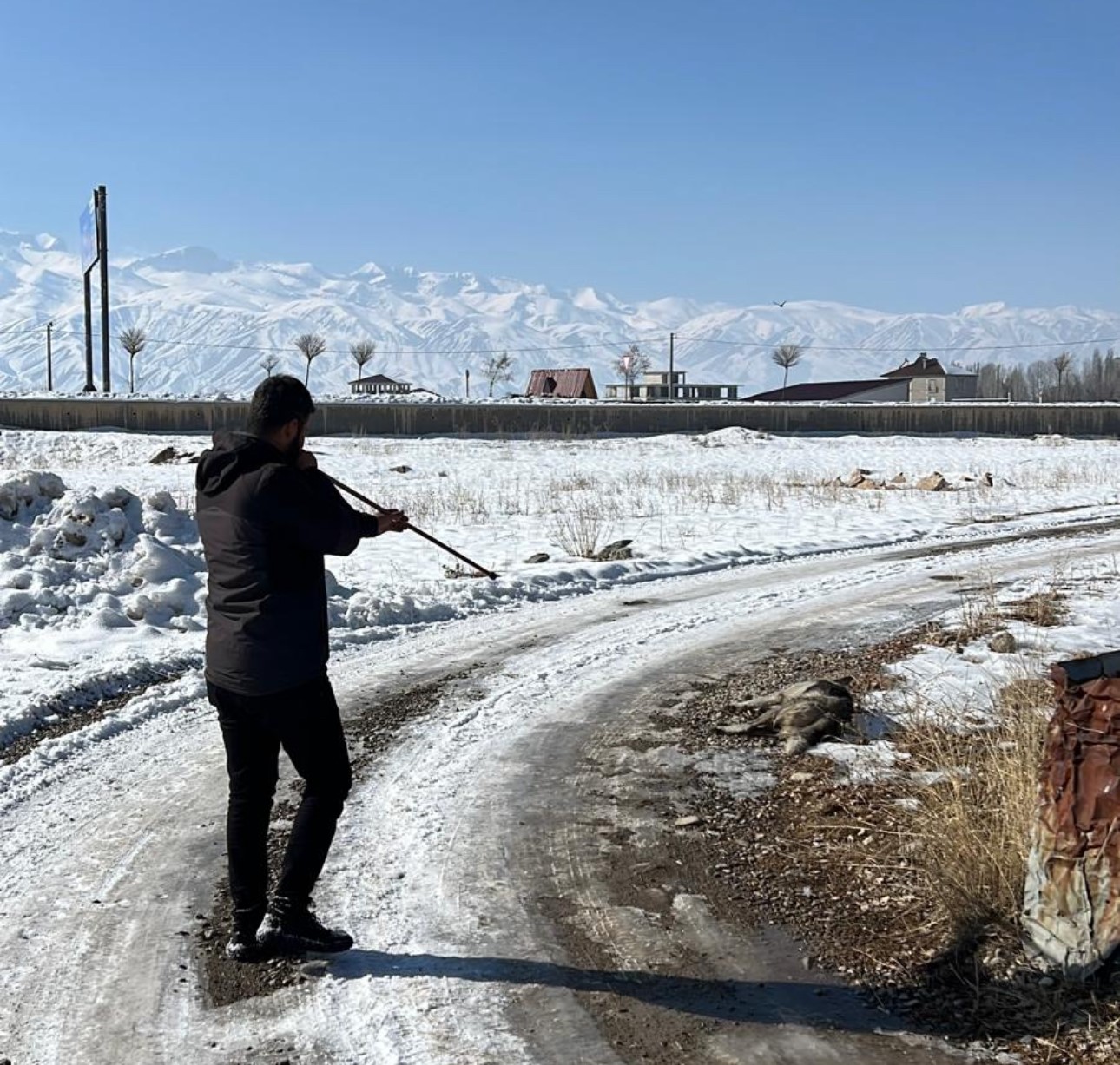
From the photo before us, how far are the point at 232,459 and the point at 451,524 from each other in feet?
53.5

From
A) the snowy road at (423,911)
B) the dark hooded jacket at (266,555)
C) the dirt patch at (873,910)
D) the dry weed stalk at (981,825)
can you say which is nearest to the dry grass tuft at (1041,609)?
the snowy road at (423,911)

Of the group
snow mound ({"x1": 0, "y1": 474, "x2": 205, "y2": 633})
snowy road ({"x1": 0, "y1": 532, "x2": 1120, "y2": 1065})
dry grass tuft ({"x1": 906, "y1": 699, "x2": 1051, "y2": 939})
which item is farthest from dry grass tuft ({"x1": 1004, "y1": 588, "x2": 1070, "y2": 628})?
snow mound ({"x1": 0, "y1": 474, "x2": 205, "y2": 633})

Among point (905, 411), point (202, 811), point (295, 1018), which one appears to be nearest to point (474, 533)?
point (202, 811)

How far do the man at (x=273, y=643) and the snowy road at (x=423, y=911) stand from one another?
37cm

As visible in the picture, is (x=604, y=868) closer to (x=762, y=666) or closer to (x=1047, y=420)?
(x=762, y=666)

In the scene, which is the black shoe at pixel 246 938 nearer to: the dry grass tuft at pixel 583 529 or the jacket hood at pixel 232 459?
the jacket hood at pixel 232 459

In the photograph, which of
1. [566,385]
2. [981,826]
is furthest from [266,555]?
[566,385]

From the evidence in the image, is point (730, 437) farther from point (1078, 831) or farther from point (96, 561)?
point (1078, 831)

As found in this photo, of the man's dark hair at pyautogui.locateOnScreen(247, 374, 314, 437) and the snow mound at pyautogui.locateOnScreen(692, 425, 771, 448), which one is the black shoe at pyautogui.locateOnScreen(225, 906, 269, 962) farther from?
the snow mound at pyautogui.locateOnScreen(692, 425, 771, 448)

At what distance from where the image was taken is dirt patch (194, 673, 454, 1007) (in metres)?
4.54

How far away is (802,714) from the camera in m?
8.05

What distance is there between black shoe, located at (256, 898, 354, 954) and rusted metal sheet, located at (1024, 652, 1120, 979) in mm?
2658

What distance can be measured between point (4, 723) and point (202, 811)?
8.12ft

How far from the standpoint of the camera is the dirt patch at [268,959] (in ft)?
14.9
